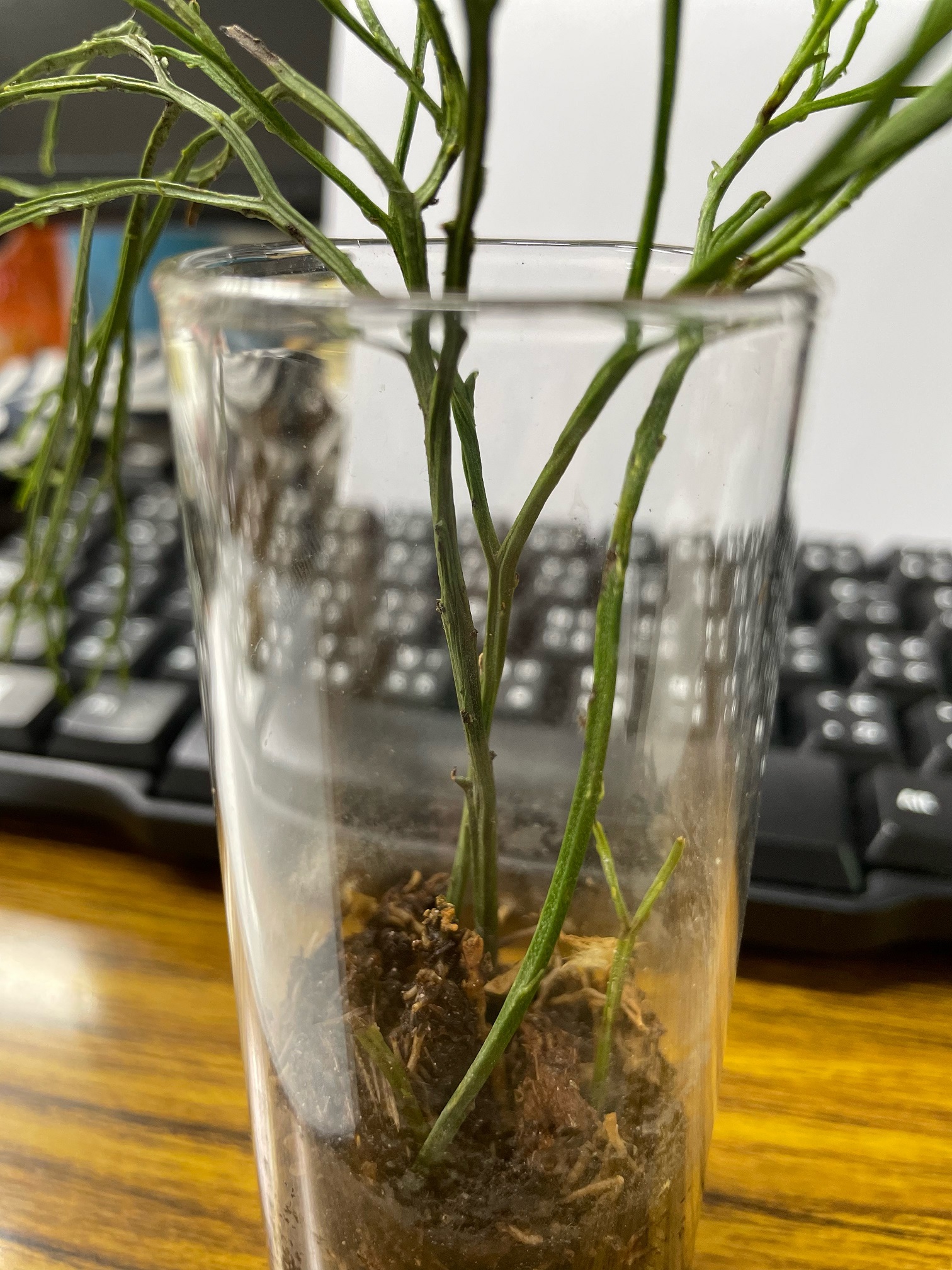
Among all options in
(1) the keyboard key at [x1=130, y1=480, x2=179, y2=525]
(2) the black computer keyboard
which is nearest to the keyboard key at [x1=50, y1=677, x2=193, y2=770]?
(2) the black computer keyboard

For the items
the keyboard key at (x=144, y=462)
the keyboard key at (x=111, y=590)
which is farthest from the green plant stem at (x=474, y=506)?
the keyboard key at (x=144, y=462)

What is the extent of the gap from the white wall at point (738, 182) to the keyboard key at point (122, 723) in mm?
258

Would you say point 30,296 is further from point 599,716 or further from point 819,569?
point 599,716

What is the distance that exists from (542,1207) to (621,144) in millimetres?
476

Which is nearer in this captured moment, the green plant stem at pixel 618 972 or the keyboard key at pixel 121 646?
the green plant stem at pixel 618 972

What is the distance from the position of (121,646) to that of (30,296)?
1.36ft

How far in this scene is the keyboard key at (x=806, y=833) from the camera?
260 millimetres

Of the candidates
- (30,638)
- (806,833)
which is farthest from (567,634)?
(30,638)

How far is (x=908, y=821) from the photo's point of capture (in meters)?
0.27

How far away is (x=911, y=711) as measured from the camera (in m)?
0.31

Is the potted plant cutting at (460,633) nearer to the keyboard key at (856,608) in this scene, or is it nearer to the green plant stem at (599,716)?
the green plant stem at (599,716)

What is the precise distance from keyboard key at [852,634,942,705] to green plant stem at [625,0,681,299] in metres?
0.25

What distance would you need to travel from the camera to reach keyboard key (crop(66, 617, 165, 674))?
0.32 m

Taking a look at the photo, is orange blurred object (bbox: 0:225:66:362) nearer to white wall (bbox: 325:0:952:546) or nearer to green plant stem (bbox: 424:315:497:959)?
white wall (bbox: 325:0:952:546)
